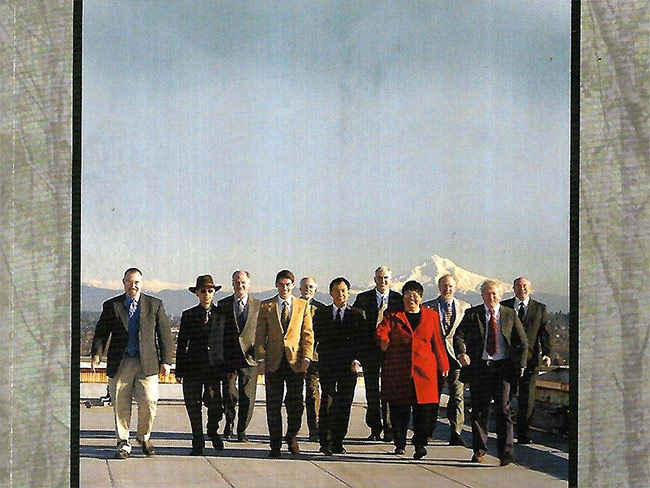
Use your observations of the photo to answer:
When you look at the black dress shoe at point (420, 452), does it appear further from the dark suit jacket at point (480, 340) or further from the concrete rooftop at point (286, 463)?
the dark suit jacket at point (480, 340)

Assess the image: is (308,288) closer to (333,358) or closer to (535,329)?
(333,358)

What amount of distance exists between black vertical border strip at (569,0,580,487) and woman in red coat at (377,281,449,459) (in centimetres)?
64

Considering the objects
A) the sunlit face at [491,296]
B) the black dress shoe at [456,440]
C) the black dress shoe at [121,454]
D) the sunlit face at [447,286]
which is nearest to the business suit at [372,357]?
the sunlit face at [447,286]

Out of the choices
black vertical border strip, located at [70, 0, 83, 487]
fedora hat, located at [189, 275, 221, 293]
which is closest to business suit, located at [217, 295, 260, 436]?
fedora hat, located at [189, 275, 221, 293]

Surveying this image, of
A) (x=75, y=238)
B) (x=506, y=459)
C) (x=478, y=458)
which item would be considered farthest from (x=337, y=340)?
(x=75, y=238)

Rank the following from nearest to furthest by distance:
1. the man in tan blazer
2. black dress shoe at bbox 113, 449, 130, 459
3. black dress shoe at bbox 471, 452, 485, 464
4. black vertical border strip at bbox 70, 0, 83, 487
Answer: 1. black vertical border strip at bbox 70, 0, 83, 487
2. black dress shoe at bbox 113, 449, 130, 459
3. the man in tan blazer
4. black dress shoe at bbox 471, 452, 485, 464

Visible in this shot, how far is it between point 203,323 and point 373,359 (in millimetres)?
875

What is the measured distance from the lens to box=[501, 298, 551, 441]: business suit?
18.5 ft

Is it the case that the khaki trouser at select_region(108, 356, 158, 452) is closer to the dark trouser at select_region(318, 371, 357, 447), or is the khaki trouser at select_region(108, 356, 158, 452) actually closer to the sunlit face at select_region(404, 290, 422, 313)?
the dark trouser at select_region(318, 371, 357, 447)

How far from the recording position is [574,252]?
5.57 m

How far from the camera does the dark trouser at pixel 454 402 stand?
568cm

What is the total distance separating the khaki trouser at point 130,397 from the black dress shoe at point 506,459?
5.80 ft

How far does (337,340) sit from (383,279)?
0.40 m

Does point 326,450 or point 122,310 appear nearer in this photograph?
point 122,310
